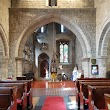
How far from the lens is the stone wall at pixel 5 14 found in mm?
11214

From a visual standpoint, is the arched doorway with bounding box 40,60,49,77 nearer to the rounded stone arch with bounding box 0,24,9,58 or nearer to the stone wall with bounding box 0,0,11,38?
the rounded stone arch with bounding box 0,24,9,58

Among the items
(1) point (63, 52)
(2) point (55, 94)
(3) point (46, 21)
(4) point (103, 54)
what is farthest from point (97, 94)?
(1) point (63, 52)

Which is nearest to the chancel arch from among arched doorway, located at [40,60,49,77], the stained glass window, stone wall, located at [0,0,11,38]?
stone wall, located at [0,0,11,38]

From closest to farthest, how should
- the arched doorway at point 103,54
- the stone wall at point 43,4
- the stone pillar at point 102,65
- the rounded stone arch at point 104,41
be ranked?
the rounded stone arch at point 104,41 < the arched doorway at point 103,54 < the stone pillar at point 102,65 < the stone wall at point 43,4

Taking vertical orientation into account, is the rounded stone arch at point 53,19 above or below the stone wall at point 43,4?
below

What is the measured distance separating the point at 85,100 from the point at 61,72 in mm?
17914

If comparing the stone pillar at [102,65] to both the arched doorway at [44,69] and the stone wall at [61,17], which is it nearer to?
the stone wall at [61,17]

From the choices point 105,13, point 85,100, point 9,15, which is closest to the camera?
point 85,100

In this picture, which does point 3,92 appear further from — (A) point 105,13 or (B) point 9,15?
(B) point 9,15

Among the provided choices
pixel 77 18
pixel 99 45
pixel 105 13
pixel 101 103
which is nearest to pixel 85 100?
pixel 101 103

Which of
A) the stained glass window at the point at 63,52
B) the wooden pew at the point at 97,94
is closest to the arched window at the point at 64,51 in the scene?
the stained glass window at the point at 63,52

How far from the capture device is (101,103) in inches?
175

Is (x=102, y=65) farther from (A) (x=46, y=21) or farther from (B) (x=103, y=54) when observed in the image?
(A) (x=46, y=21)

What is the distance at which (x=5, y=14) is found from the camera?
12.1 m
